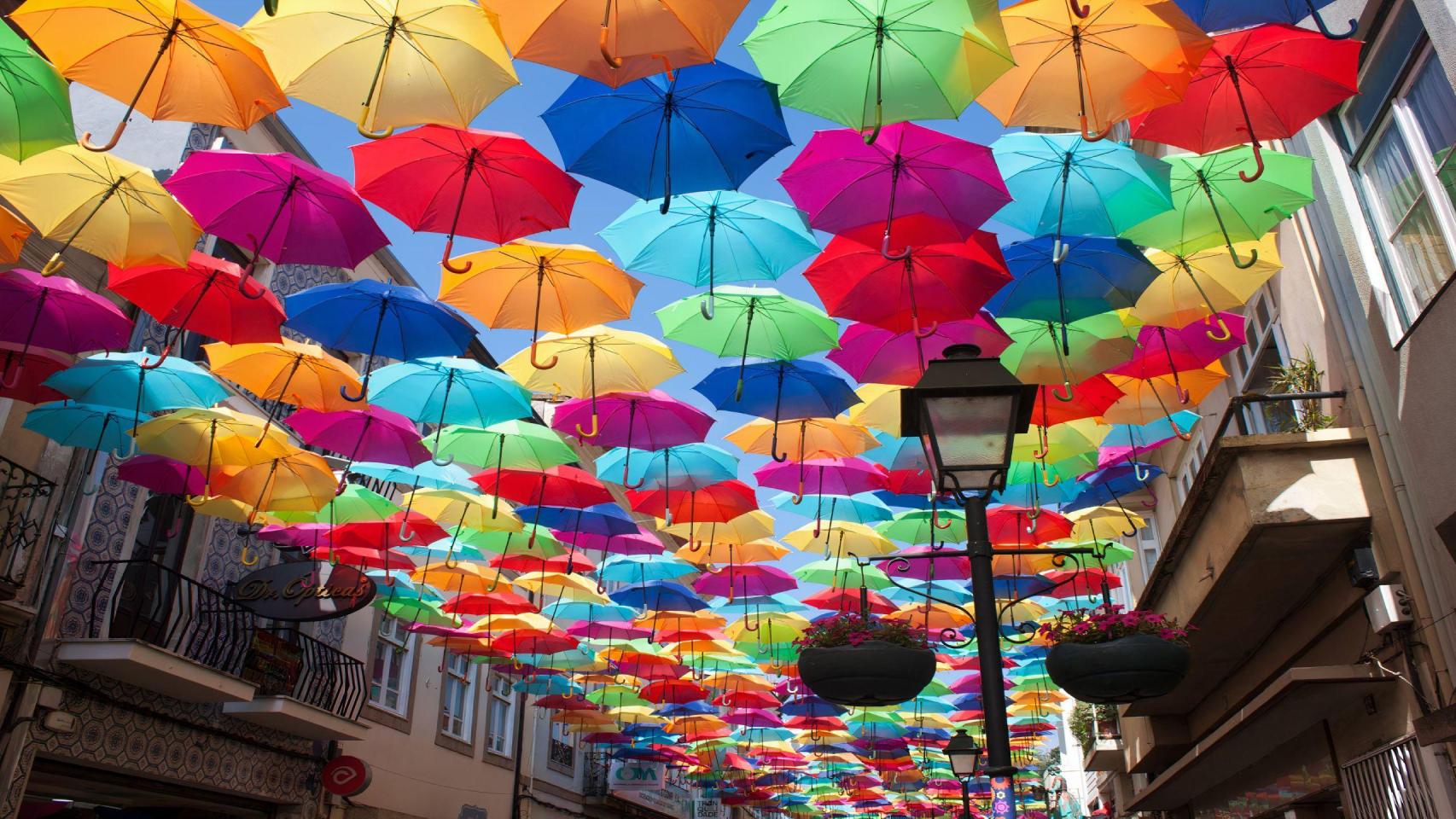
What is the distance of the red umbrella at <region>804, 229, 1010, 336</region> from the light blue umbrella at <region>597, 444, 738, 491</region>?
14.8 ft

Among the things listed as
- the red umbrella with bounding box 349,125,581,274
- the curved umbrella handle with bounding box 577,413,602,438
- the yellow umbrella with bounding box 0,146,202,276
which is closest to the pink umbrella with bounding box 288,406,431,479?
the curved umbrella handle with bounding box 577,413,602,438

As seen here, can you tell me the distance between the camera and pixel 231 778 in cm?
1449

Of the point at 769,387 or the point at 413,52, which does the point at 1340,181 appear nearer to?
the point at 769,387

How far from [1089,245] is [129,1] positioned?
7.12 metres

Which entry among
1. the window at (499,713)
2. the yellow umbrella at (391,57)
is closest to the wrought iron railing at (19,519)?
the yellow umbrella at (391,57)

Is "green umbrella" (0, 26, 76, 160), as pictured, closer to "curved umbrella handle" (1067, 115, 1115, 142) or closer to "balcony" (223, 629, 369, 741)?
"curved umbrella handle" (1067, 115, 1115, 142)

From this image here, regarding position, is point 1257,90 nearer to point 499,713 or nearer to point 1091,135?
point 1091,135

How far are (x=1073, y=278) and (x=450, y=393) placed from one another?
642 cm

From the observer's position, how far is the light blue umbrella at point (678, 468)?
42.3ft

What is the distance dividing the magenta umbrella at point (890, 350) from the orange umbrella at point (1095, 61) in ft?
9.30

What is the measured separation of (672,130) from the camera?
7402 millimetres

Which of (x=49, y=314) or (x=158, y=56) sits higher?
(x=158, y=56)

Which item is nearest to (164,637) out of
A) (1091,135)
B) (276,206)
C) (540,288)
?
(276,206)

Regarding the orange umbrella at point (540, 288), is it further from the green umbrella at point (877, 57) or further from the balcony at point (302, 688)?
the balcony at point (302, 688)
